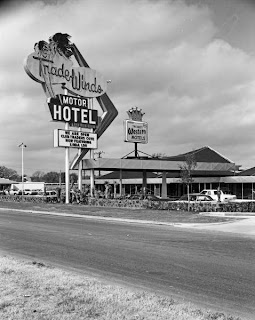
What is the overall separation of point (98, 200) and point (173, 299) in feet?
86.5

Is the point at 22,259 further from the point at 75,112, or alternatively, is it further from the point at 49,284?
the point at 75,112

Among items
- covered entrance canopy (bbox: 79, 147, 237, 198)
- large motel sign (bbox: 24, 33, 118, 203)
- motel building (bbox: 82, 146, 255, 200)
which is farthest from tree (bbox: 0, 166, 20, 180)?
large motel sign (bbox: 24, 33, 118, 203)

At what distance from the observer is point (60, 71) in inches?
1400

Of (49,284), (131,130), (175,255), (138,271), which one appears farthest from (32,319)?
(131,130)

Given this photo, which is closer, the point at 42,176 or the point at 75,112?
the point at 75,112

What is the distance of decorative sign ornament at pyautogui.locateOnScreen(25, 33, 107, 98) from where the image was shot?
111ft

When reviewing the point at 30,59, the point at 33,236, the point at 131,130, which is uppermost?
the point at 30,59

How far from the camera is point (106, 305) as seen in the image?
5.66 m

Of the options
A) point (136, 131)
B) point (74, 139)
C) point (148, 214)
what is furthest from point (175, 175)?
point (148, 214)

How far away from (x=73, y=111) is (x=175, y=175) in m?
24.4

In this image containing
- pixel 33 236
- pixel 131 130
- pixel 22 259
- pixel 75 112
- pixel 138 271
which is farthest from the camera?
pixel 131 130

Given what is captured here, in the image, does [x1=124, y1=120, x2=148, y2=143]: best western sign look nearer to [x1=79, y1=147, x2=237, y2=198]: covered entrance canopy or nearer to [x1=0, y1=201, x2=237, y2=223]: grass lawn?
[x1=79, y1=147, x2=237, y2=198]: covered entrance canopy

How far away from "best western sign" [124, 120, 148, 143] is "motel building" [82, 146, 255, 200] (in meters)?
2.12

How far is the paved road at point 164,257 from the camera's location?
6.90m
